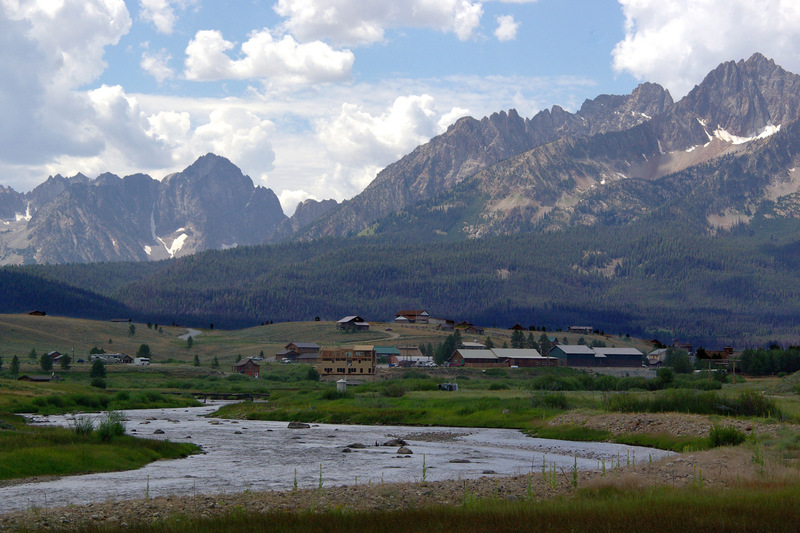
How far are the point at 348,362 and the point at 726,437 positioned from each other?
130 meters

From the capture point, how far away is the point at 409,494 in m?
37.5

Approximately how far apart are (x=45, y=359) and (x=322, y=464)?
123 m

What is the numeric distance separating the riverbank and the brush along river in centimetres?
209

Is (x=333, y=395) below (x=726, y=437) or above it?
below

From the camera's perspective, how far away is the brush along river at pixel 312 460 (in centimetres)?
4219

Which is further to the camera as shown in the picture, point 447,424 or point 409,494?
point 447,424

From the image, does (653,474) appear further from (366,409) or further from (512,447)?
(366,409)

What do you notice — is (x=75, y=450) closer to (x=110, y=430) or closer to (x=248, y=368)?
(x=110, y=430)

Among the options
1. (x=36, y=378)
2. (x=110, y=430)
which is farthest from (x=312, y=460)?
(x=36, y=378)

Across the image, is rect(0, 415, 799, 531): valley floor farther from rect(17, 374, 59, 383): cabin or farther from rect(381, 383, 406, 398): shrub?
rect(17, 374, 59, 383): cabin

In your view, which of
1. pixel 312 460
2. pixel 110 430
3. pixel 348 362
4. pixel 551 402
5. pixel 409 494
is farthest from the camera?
pixel 348 362

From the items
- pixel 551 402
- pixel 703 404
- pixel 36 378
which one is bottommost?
pixel 551 402

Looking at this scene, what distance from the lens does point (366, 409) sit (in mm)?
100938

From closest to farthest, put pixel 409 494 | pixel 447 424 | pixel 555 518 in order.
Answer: pixel 555 518 < pixel 409 494 < pixel 447 424
